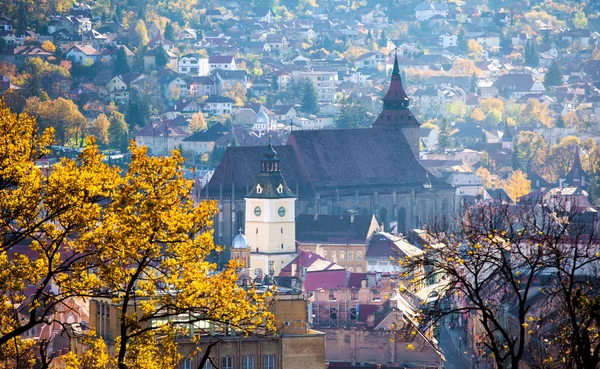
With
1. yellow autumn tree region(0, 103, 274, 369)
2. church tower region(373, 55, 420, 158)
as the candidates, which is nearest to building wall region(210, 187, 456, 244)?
church tower region(373, 55, 420, 158)

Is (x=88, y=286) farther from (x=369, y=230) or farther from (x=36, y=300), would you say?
(x=369, y=230)

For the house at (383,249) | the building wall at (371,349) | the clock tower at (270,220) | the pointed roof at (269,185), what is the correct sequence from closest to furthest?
1. the building wall at (371,349)
2. the clock tower at (270,220)
3. the house at (383,249)
4. the pointed roof at (269,185)

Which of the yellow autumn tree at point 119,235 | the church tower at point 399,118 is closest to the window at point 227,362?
the yellow autumn tree at point 119,235

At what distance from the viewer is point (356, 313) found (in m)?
103

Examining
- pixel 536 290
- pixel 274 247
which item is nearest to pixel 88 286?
pixel 536 290

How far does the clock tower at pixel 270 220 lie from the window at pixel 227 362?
219ft

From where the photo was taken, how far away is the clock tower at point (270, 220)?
446ft

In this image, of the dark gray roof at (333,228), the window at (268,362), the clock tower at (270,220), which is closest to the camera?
the window at (268,362)

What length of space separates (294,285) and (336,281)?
60.3 feet

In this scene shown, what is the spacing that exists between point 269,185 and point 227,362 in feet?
Answer: 249

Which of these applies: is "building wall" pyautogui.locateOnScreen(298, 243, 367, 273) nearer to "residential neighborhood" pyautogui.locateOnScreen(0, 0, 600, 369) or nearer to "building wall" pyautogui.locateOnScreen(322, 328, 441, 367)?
"residential neighborhood" pyautogui.locateOnScreen(0, 0, 600, 369)

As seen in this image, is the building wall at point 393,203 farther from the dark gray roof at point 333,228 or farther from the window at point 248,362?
the window at point 248,362

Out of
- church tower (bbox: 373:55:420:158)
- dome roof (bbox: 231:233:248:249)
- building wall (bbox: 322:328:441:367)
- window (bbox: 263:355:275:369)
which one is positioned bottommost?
building wall (bbox: 322:328:441:367)

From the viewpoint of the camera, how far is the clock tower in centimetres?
13600
